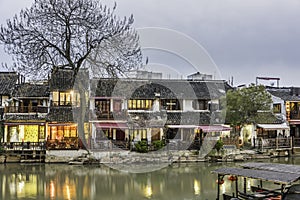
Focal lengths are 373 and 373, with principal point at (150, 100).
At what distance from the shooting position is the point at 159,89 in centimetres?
2900

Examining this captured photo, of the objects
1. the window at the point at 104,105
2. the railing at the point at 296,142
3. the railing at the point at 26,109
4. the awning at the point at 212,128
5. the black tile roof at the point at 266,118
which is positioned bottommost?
the railing at the point at 296,142

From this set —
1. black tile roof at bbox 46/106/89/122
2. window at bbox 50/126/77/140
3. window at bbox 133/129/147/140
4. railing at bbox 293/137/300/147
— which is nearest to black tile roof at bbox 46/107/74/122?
black tile roof at bbox 46/106/89/122

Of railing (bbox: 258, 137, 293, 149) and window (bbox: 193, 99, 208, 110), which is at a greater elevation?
window (bbox: 193, 99, 208, 110)

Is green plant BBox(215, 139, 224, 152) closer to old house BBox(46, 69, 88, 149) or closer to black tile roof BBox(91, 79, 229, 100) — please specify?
black tile roof BBox(91, 79, 229, 100)

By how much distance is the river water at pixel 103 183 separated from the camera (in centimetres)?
1441

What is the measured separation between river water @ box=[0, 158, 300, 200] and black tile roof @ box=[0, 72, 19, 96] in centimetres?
674

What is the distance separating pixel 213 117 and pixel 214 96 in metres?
2.11

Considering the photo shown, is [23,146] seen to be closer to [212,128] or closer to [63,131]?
[63,131]

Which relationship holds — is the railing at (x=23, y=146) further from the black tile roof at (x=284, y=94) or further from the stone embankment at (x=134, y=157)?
the black tile roof at (x=284, y=94)

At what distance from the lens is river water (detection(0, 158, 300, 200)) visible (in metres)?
14.4

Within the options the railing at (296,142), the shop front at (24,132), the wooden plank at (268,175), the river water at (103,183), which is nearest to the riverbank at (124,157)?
the river water at (103,183)

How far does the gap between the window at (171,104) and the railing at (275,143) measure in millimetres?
6520

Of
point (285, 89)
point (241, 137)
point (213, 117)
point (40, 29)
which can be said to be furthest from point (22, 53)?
point (285, 89)

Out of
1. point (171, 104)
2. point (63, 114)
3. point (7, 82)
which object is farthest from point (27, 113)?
point (171, 104)
